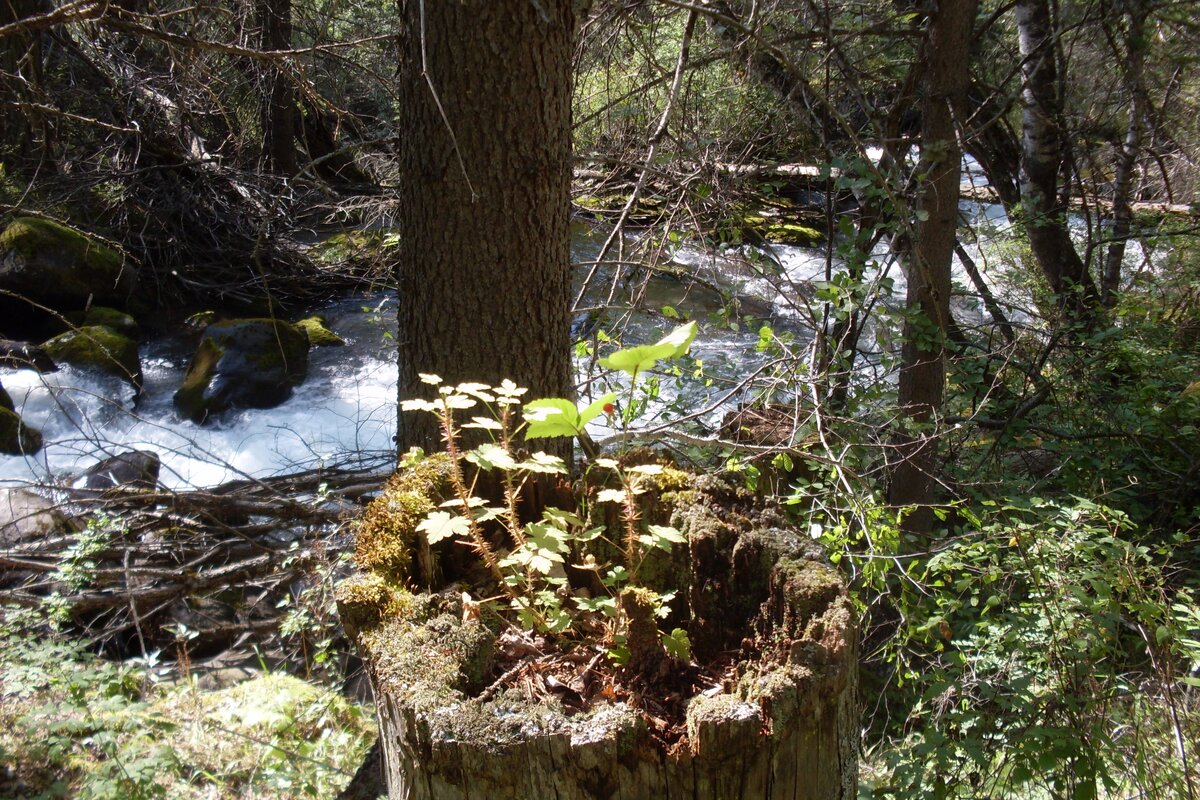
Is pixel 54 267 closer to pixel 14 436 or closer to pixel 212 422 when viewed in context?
pixel 14 436

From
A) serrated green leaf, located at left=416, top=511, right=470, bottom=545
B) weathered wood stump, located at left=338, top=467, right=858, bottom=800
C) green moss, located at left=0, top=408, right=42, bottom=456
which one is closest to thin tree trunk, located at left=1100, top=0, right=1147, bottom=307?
weathered wood stump, located at left=338, top=467, right=858, bottom=800

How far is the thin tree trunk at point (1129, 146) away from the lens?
4754mm

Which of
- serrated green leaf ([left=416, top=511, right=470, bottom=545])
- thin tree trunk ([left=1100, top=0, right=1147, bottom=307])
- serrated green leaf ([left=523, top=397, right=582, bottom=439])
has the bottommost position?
serrated green leaf ([left=416, top=511, right=470, bottom=545])

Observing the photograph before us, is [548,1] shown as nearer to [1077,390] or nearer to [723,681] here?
[723,681]

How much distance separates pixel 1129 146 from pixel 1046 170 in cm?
53

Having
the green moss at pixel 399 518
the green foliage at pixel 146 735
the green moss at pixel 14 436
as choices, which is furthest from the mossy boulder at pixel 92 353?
the green moss at pixel 399 518

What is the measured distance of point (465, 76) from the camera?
2.74 m

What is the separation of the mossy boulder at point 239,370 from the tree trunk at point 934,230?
597 cm

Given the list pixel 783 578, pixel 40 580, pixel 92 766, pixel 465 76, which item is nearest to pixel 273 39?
pixel 40 580

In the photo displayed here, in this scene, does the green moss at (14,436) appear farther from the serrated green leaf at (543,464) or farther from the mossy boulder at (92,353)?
the serrated green leaf at (543,464)

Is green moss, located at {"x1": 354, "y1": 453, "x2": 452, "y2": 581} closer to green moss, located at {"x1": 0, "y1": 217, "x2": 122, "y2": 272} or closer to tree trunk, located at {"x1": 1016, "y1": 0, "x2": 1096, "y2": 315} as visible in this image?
tree trunk, located at {"x1": 1016, "y1": 0, "x2": 1096, "y2": 315}

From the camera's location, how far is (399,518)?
6.23 feet

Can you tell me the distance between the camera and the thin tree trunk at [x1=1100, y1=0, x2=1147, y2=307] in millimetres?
4754

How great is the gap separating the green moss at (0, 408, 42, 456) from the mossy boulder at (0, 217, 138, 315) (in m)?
2.11
